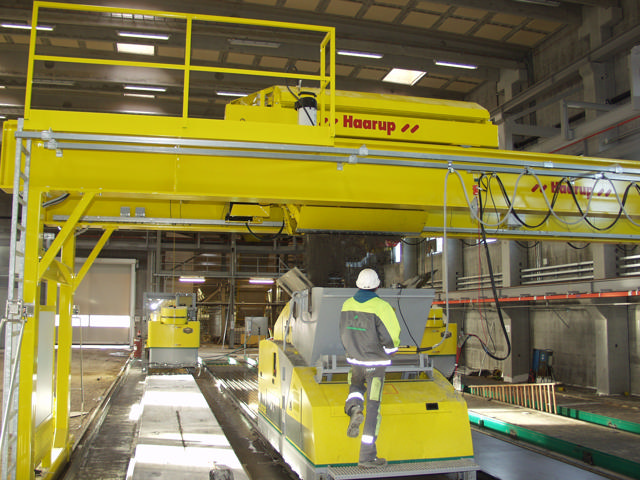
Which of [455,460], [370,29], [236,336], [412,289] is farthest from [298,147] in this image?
[236,336]

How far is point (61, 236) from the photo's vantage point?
5.07 meters

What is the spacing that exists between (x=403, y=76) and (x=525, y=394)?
9.94m

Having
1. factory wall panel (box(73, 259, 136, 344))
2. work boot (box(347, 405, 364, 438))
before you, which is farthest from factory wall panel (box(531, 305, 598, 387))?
factory wall panel (box(73, 259, 136, 344))

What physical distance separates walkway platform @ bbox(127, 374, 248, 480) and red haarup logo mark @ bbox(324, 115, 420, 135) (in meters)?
3.85

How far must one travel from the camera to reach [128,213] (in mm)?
7043

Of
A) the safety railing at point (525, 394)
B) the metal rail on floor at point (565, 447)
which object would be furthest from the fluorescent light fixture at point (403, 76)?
the metal rail on floor at point (565, 447)

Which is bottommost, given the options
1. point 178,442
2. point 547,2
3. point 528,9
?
point 178,442

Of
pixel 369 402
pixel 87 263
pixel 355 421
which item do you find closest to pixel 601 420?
pixel 369 402

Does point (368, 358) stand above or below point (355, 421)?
above

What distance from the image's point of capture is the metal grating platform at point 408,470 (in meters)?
4.74

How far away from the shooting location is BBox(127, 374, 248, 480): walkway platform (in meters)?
5.18

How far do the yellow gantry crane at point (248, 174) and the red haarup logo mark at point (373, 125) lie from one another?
0.5 inches

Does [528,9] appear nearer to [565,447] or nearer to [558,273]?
[558,273]

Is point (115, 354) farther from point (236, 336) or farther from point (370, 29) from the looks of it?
point (370, 29)
